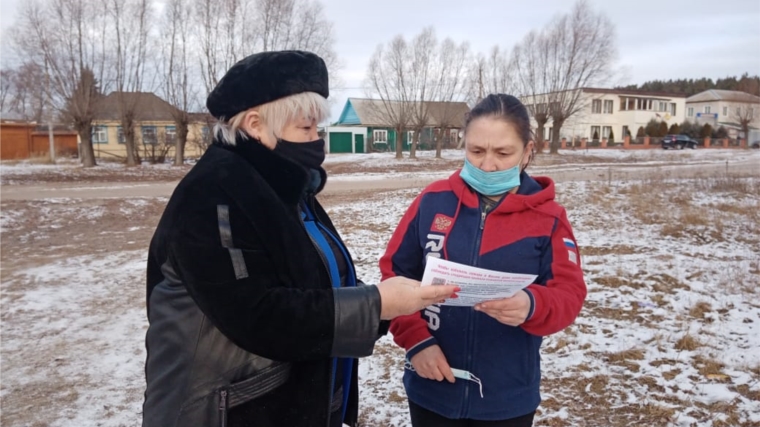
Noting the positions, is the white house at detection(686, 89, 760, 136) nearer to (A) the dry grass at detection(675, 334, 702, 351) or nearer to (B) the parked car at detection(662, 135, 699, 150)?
(B) the parked car at detection(662, 135, 699, 150)

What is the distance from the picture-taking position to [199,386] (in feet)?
5.13

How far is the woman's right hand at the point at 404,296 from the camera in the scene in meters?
A: 1.64

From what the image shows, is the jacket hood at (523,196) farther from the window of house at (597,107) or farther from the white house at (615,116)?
the window of house at (597,107)

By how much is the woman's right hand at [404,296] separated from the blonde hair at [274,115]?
2.04 ft

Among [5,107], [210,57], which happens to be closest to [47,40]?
[210,57]

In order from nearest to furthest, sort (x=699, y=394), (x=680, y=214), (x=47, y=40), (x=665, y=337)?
(x=699, y=394) < (x=665, y=337) < (x=680, y=214) < (x=47, y=40)

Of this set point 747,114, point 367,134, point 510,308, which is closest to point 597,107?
point 747,114

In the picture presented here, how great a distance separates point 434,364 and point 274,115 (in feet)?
3.62

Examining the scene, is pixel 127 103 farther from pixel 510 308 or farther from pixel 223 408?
pixel 510 308

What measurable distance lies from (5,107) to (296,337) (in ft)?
254

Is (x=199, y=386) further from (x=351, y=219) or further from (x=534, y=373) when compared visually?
(x=351, y=219)

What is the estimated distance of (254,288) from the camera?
4.82 feet

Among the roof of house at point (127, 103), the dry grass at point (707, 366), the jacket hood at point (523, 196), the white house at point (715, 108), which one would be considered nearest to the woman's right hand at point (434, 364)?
the jacket hood at point (523, 196)

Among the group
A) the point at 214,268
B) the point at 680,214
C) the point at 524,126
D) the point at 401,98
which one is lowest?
the point at 680,214
